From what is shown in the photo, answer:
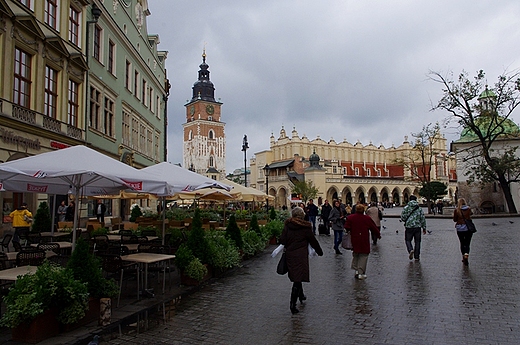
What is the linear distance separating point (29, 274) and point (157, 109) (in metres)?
35.4

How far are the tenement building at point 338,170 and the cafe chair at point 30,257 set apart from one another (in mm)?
67941

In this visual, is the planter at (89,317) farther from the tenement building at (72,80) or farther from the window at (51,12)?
the window at (51,12)

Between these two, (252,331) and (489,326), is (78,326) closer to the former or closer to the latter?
(252,331)

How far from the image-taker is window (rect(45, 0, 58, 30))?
61.1ft

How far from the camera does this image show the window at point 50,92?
18562mm

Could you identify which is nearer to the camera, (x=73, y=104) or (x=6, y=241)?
(x=6, y=241)

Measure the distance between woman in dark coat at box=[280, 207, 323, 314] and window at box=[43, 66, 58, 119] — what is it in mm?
14708

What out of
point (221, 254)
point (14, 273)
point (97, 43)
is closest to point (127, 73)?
point (97, 43)

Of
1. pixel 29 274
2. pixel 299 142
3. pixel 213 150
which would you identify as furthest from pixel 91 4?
pixel 213 150

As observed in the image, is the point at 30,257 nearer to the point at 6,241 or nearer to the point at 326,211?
the point at 6,241

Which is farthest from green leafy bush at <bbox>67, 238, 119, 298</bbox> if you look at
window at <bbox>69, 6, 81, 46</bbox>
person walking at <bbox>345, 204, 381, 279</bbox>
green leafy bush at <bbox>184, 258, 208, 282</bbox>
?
window at <bbox>69, 6, 81, 46</bbox>

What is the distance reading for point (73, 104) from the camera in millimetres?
21250

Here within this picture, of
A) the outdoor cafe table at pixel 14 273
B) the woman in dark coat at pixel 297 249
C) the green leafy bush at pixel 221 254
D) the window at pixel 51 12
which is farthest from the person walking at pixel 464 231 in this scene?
the window at pixel 51 12

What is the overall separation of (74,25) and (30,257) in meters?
17.1
